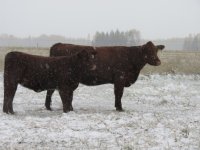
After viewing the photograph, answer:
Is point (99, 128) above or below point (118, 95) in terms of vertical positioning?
below

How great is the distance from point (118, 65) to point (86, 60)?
1300 mm

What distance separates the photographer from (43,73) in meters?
12.2

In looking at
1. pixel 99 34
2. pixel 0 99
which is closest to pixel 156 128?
pixel 0 99

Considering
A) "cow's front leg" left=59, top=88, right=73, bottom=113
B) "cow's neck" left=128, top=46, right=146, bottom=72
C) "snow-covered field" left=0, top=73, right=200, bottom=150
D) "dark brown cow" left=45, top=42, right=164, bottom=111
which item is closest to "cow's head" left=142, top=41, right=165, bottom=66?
"dark brown cow" left=45, top=42, right=164, bottom=111

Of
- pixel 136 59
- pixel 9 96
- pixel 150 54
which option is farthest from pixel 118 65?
pixel 9 96

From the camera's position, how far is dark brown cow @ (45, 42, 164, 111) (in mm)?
13320

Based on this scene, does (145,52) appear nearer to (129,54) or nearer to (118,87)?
(129,54)

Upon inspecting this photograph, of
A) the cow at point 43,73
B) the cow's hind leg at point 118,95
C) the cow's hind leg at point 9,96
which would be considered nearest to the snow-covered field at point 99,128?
the cow's hind leg at point 9,96

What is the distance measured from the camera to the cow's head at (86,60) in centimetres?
1251

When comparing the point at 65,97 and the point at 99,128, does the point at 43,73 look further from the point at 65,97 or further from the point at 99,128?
the point at 99,128

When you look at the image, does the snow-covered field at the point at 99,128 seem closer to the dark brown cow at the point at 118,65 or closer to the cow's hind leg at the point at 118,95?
the cow's hind leg at the point at 118,95

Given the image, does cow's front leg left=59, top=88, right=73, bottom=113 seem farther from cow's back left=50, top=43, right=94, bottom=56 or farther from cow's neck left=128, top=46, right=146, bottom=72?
cow's neck left=128, top=46, right=146, bottom=72

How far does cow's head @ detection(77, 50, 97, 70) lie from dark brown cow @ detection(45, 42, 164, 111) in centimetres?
47

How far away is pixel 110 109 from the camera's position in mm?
13797
